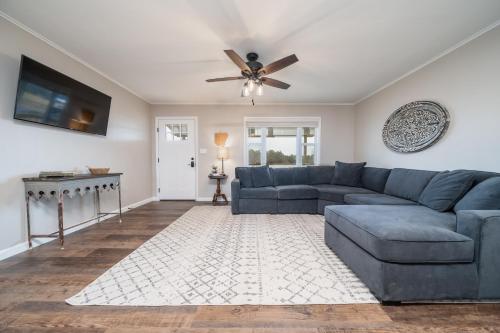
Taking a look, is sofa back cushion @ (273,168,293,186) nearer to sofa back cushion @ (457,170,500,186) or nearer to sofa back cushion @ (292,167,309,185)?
sofa back cushion @ (292,167,309,185)

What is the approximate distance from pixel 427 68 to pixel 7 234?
5690 millimetres

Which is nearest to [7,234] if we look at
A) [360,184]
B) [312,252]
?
[312,252]

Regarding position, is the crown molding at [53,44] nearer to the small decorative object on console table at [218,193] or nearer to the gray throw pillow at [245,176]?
the small decorative object on console table at [218,193]

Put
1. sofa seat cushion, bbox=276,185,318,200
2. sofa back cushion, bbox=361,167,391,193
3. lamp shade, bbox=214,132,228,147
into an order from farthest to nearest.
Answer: lamp shade, bbox=214,132,228,147 → sofa seat cushion, bbox=276,185,318,200 → sofa back cushion, bbox=361,167,391,193

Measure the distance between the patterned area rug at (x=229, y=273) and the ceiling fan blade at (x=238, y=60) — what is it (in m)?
2.16

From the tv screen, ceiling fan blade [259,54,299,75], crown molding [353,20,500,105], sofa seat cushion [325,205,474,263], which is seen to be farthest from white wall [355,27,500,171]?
the tv screen

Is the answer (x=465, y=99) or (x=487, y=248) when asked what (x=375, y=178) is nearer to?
(x=465, y=99)

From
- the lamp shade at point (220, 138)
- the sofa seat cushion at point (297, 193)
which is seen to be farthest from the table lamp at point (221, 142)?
the sofa seat cushion at point (297, 193)

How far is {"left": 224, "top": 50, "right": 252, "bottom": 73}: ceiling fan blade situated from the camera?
6.93 feet

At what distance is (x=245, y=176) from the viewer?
4102mm

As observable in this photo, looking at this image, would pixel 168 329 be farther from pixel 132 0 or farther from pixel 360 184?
pixel 360 184

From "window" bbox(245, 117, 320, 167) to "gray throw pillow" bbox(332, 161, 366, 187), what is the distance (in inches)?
37.7

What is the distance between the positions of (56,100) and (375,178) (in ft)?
16.1

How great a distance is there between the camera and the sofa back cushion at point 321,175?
14.4 ft
